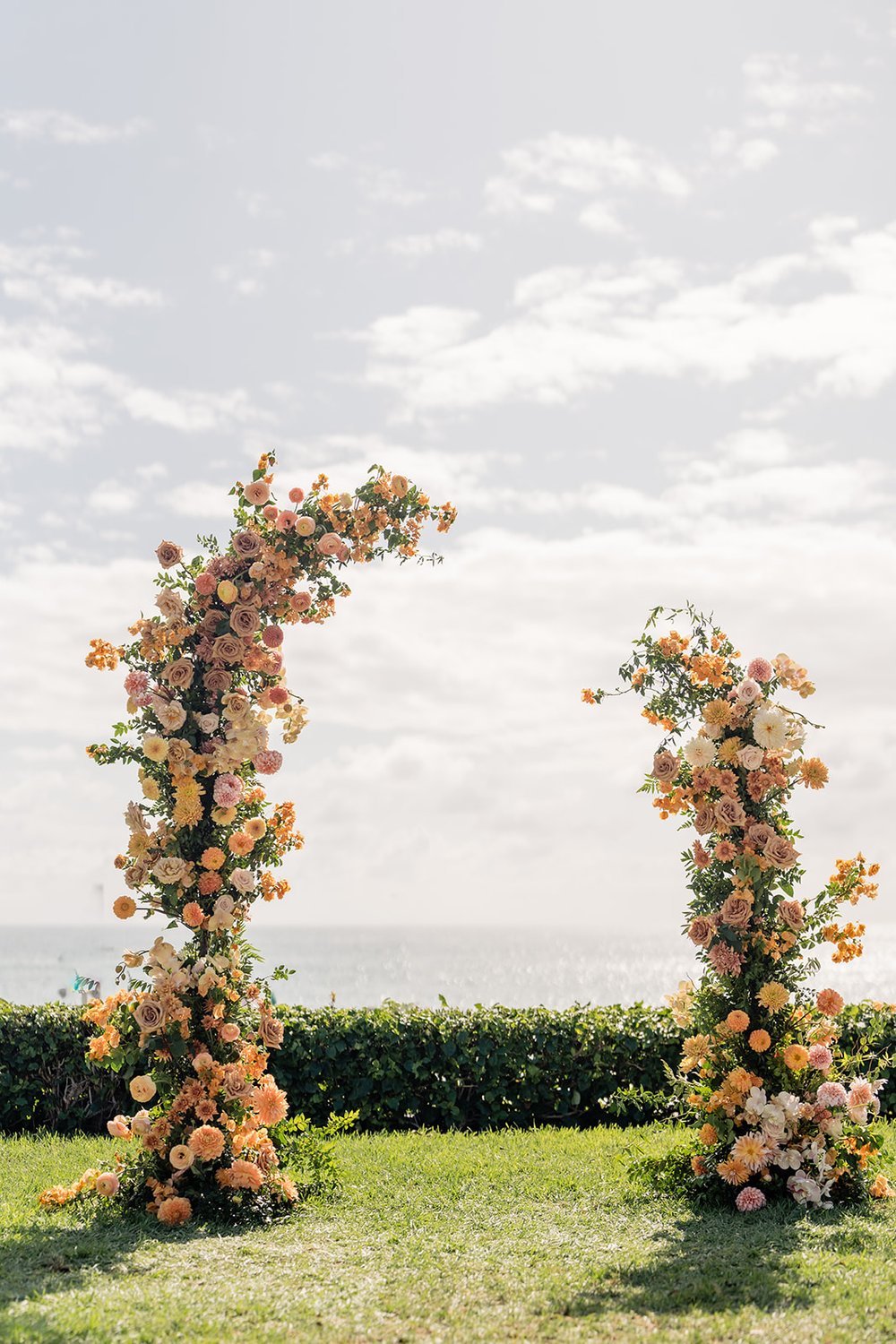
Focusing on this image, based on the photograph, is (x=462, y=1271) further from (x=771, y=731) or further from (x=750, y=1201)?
(x=771, y=731)

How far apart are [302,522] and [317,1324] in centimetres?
495

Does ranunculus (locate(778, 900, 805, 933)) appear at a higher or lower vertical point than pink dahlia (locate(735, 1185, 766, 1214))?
higher

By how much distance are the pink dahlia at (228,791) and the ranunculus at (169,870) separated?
469mm

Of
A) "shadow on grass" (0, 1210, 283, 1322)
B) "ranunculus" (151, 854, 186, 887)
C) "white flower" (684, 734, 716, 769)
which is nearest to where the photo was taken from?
"shadow on grass" (0, 1210, 283, 1322)

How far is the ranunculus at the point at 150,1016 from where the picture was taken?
7102 millimetres

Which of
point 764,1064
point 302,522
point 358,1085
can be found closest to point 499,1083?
point 358,1085

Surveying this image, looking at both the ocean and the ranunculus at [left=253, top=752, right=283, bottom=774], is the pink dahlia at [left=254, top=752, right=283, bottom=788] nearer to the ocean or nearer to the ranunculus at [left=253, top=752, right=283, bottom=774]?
the ranunculus at [left=253, top=752, right=283, bottom=774]

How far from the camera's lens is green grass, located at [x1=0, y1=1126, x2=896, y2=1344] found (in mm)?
4883

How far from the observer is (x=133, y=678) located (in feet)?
24.8

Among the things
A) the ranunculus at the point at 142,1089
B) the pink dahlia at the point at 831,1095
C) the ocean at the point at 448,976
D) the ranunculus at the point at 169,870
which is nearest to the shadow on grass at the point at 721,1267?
the pink dahlia at the point at 831,1095

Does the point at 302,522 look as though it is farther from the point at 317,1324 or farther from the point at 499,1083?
the point at 499,1083

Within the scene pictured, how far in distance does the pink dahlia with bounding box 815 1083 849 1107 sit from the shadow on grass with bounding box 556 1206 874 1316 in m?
0.63

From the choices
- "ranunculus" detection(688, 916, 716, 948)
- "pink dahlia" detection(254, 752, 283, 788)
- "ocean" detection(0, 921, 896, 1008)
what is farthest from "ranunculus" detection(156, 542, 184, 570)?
"ocean" detection(0, 921, 896, 1008)

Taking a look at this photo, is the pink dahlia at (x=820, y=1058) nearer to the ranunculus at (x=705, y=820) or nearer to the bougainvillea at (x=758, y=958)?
the bougainvillea at (x=758, y=958)
